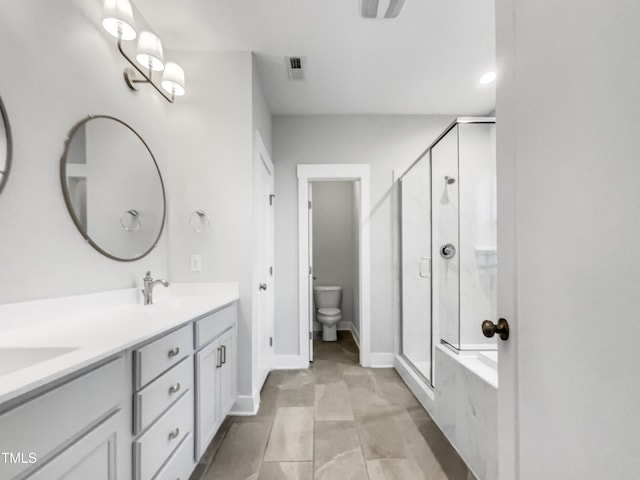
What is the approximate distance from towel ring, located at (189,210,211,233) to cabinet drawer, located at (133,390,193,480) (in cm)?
114

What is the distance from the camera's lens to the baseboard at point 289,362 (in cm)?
309

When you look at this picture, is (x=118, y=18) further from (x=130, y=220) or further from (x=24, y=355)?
(x=24, y=355)

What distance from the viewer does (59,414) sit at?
2.37 ft

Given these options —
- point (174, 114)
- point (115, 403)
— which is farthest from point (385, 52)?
point (115, 403)

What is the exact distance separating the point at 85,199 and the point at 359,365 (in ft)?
9.00

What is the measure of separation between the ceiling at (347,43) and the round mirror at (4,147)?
1.20 m

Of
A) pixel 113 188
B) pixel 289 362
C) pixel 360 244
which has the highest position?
pixel 113 188

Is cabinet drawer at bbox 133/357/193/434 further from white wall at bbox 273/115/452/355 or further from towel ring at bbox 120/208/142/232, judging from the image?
white wall at bbox 273/115/452/355

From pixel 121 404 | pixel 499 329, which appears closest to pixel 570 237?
pixel 499 329

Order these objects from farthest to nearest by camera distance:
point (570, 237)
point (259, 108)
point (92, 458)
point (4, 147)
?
point (259, 108), point (4, 147), point (92, 458), point (570, 237)

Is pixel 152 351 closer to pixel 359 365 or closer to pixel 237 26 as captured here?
pixel 237 26

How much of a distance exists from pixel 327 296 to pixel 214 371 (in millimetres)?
2695

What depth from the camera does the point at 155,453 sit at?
1118 mm

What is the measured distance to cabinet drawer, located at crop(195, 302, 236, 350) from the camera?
155cm
